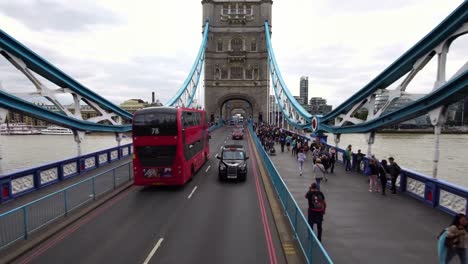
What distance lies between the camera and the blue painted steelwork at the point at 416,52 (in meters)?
10.8

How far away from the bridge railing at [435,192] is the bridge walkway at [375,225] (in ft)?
0.90

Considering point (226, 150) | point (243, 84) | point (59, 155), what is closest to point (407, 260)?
point (226, 150)

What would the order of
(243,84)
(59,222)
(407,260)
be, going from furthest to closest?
(243,84), (59,222), (407,260)

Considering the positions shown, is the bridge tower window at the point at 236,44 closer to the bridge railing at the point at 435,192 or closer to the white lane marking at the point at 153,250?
the bridge railing at the point at 435,192

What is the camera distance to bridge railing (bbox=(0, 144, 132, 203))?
12070mm

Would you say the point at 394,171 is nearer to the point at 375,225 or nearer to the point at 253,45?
the point at 375,225

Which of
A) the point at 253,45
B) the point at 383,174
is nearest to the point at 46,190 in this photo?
the point at 383,174

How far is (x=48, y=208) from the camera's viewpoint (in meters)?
9.79

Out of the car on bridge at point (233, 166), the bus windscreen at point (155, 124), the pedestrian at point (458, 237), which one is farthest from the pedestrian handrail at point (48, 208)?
the pedestrian at point (458, 237)

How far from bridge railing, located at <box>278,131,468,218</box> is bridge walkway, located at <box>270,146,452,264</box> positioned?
10.8 inches

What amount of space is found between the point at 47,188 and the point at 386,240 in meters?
14.2

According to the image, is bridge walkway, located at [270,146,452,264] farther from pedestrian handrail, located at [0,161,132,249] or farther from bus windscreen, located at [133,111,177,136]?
pedestrian handrail, located at [0,161,132,249]

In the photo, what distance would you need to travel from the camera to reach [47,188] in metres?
14.2

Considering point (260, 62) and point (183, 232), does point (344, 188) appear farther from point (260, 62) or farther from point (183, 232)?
point (260, 62)
